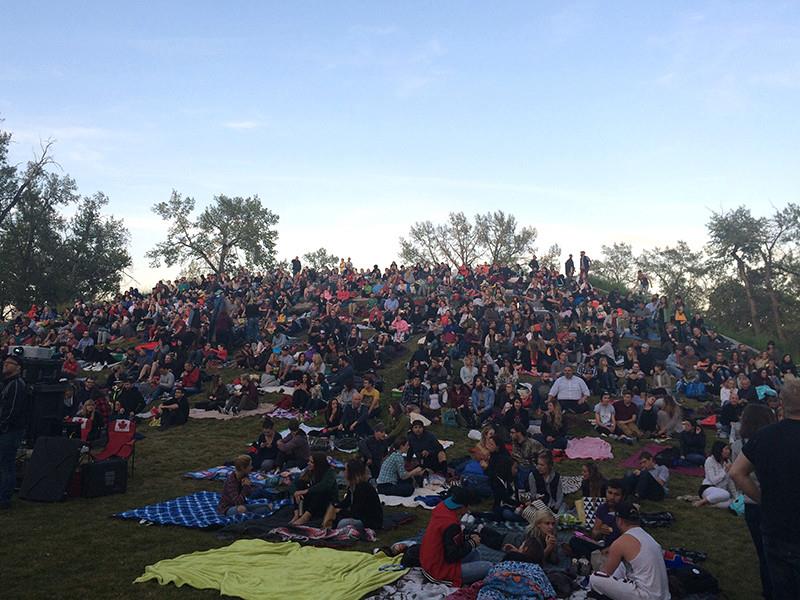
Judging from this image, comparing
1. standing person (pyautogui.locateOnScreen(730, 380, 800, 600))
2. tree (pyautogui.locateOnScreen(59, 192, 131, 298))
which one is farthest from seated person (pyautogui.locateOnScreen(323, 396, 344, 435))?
tree (pyautogui.locateOnScreen(59, 192, 131, 298))

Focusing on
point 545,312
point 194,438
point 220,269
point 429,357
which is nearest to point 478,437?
point 429,357

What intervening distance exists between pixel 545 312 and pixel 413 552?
2008 centimetres

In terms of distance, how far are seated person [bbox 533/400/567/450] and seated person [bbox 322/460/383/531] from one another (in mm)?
6453

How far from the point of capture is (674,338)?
887 inches

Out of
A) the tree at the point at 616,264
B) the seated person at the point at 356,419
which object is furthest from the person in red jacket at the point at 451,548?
the tree at the point at 616,264

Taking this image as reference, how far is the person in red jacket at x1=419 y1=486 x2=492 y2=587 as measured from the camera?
21.2 ft

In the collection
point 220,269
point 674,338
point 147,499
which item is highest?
point 220,269

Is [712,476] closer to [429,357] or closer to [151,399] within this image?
[429,357]

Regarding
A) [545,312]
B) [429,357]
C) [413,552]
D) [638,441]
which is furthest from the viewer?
[545,312]

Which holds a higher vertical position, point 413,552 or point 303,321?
point 303,321

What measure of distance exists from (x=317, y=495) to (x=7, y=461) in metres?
4.70

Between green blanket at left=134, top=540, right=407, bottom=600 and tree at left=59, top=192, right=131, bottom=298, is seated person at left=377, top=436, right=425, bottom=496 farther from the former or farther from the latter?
tree at left=59, top=192, right=131, bottom=298

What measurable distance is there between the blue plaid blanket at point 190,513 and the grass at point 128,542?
201 millimetres

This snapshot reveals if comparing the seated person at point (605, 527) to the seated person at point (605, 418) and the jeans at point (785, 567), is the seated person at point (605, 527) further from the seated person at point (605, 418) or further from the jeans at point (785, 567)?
the seated person at point (605, 418)
